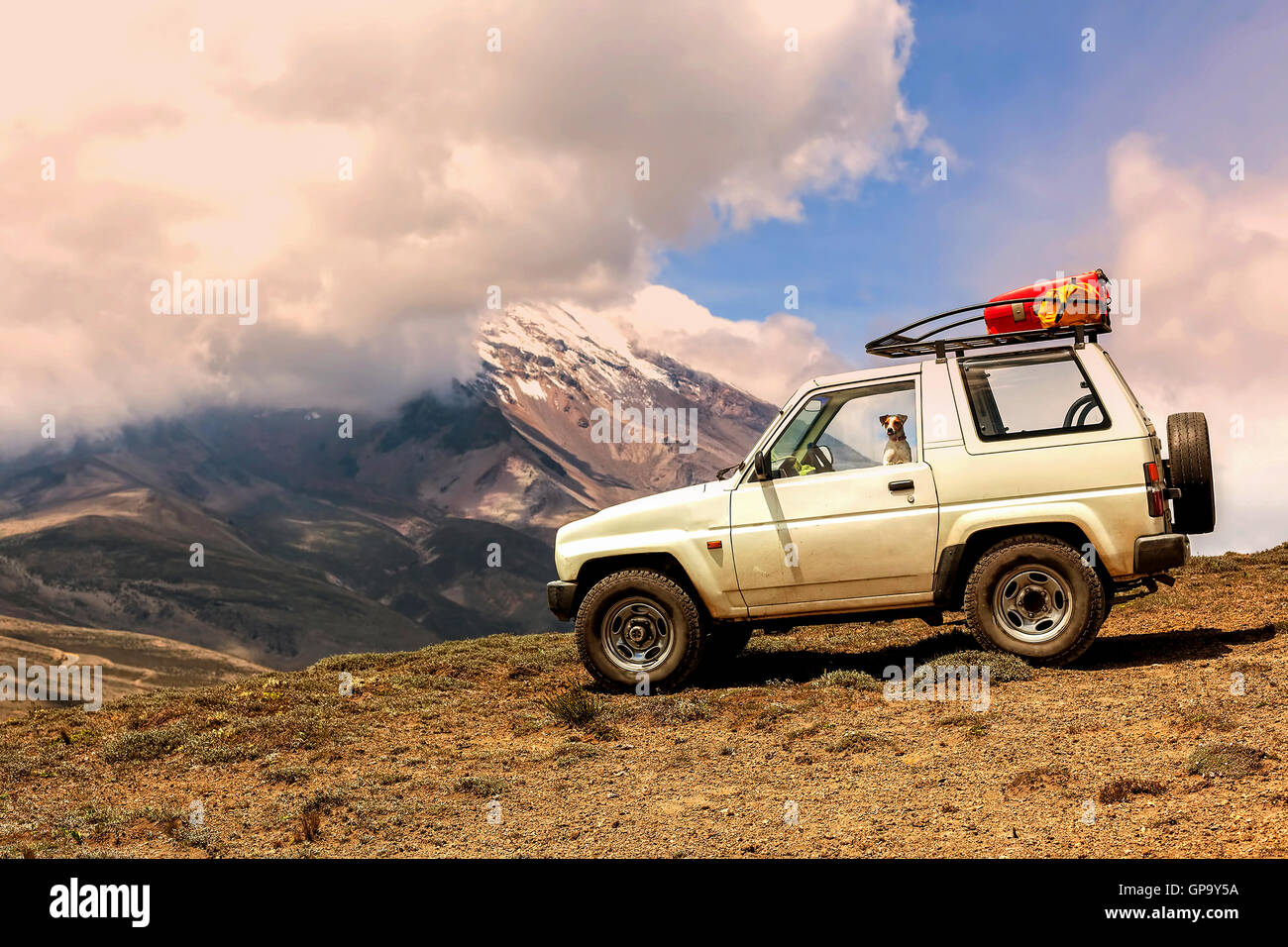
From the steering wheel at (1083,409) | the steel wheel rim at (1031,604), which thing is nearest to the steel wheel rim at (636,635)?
the steel wheel rim at (1031,604)

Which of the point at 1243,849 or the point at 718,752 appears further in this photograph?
the point at 718,752

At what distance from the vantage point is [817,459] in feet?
30.2

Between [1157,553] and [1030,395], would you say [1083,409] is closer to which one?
[1030,395]

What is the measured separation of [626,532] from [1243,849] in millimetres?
5786

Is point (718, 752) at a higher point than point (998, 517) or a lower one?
lower

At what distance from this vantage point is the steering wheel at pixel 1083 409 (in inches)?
344

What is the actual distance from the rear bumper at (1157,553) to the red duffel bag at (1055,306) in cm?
191

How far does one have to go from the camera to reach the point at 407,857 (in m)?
5.98

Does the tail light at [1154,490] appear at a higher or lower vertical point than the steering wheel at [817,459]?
lower

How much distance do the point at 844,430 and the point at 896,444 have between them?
0.48 metres

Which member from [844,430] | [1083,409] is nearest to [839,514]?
[844,430]

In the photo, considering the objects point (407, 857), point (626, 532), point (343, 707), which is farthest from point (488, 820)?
point (343, 707)

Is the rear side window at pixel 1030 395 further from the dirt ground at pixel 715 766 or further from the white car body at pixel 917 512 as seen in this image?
the dirt ground at pixel 715 766

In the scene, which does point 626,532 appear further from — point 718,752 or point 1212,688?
point 1212,688
